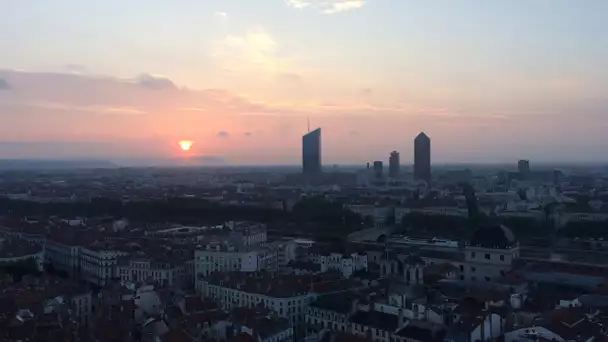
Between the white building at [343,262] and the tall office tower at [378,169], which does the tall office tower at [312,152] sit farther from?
the white building at [343,262]

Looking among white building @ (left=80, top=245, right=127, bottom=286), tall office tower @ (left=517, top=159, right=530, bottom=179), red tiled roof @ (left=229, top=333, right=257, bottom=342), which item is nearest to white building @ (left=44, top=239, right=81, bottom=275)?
white building @ (left=80, top=245, right=127, bottom=286)

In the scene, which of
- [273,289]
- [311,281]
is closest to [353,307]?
[273,289]

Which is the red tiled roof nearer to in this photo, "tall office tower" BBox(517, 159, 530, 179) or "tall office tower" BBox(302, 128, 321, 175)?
"tall office tower" BBox(517, 159, 530, 179)

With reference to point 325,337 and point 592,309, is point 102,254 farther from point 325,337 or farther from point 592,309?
→ point 592,309

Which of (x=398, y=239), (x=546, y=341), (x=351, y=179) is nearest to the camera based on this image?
(x=546, y=341)

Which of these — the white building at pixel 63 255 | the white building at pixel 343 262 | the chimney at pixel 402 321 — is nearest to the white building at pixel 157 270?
the white building at pixel 63 255

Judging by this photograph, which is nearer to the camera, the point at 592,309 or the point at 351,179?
the point at 592,309

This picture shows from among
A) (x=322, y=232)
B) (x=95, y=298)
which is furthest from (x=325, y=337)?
(x=322, y=232)
